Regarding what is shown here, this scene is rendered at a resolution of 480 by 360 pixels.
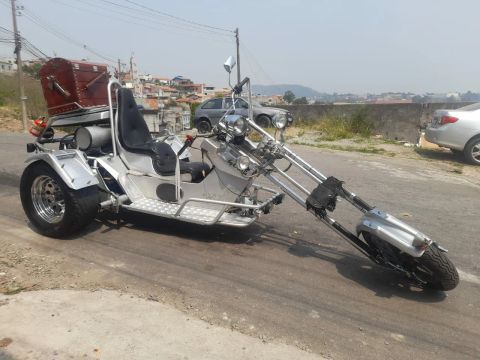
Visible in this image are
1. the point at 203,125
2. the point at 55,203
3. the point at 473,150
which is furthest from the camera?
the point at 203,125

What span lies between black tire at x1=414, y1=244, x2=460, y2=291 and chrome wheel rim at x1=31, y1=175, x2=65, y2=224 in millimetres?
3680

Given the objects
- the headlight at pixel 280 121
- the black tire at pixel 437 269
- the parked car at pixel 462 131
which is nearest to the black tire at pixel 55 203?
the headlight at pixel 280 121

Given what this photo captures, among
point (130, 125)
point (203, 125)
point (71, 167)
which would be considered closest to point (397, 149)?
point (203, 125)

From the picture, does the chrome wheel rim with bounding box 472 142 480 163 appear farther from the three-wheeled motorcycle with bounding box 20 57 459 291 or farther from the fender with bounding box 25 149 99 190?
the fender with bounding box 25 149 99 190

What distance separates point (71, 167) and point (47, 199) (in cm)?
60

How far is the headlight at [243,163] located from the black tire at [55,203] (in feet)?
5.47

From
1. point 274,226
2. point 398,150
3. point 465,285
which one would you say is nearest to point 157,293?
point 274,226

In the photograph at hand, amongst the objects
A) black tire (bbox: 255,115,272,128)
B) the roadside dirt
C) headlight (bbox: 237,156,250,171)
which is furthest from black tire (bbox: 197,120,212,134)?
headlight (bbox: 237,156,250,171)

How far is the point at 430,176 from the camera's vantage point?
8180mm

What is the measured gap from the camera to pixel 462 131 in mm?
9484

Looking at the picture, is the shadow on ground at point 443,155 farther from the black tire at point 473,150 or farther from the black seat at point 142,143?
the black seat at point 142,143

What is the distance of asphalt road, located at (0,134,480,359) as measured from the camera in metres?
2.80

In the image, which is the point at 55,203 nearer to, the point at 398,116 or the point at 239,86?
the point at 239,86

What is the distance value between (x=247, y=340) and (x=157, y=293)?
954mm
